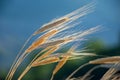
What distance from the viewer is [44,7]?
1542 millimetres

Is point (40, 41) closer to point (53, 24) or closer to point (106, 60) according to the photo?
point (53, 24)

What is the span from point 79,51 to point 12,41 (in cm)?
85

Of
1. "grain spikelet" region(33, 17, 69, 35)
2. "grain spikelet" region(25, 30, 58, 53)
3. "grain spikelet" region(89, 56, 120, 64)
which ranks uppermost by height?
"grain spikelet" region(33, 17, 69, 35)

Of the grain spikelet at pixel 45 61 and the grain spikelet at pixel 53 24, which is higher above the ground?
the grain spikelet at pixel 53 24

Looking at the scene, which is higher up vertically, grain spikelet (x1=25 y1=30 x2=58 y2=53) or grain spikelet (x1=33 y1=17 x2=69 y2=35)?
grain spikelet (x1=33 y1=17 x2=69 y2=35)

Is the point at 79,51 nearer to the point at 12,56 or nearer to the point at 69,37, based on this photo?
the point at 69,37

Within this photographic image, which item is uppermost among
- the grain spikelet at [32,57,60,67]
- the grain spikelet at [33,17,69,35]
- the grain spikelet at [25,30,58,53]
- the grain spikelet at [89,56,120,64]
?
the grain spikelet at [33,17,69,35]

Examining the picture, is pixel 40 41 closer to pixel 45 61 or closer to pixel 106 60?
pixel 45 61

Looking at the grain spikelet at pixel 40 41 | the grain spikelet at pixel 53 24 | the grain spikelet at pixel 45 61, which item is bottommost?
the grain spikelet at pixel 45 61

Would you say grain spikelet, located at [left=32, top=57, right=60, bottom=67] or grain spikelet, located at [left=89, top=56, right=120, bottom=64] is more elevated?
grain spikelet, located at [left=32, top=57, right=60, bottom=67]

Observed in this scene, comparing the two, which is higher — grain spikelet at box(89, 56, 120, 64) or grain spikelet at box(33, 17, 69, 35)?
grain spikelet at box(33, 17, 69, 35)

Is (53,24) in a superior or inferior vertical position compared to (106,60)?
superior

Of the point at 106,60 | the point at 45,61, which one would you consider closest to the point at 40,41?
the point at 45,61

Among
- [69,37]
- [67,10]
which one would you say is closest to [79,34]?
[69,37]
